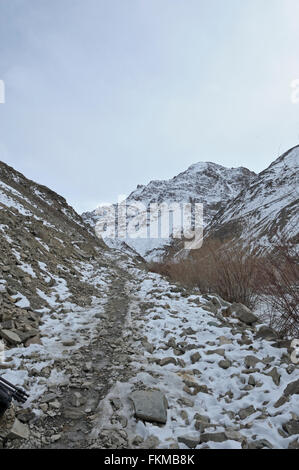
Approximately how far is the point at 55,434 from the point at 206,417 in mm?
1363

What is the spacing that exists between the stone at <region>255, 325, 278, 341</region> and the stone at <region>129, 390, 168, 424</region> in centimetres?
211

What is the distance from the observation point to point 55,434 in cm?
215

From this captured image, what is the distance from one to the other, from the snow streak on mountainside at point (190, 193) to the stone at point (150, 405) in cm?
9675

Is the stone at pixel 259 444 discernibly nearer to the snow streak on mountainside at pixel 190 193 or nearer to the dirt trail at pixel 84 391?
the dirt trail at pixel 84 391

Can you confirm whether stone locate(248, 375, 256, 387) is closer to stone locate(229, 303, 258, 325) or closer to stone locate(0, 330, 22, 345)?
stone locate(229, 303, 258, 325)

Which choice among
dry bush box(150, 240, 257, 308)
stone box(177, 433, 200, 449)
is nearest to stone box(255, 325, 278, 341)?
dry bush box(150, 240, 257, 308)

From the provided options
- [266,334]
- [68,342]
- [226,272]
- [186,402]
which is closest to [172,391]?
[186,402]

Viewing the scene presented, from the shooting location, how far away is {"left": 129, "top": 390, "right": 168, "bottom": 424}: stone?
2344 mm

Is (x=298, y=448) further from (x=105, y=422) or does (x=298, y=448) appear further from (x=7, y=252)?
(x=7, y=252)

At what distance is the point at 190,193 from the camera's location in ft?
507

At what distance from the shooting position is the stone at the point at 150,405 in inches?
92.3

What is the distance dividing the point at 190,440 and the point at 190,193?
6172 inches

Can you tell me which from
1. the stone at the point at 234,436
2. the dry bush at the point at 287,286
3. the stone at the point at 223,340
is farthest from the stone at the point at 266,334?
the stone at the point at 234,436

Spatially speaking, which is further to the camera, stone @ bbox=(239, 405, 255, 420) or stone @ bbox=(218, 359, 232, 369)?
stone @ bbox=(218, 359, 232, 369)
